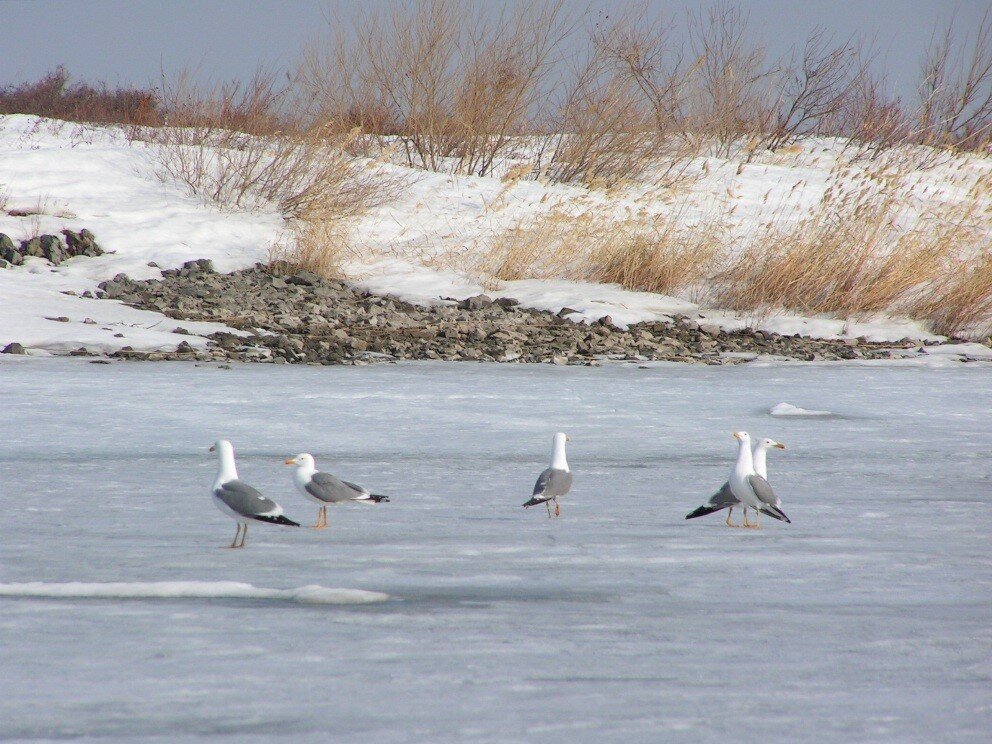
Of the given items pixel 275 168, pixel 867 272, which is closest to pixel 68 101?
pixel 275 168

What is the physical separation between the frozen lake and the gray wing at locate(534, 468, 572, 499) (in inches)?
4.7

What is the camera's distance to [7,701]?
6.43ft

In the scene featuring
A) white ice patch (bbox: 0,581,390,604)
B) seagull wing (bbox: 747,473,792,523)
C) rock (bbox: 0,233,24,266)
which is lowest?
white ice patch (bbox: 0,581,390,604)

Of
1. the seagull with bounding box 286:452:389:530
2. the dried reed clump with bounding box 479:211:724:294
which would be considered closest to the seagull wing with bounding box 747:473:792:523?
the seagull with bounding box 286:452:389:530

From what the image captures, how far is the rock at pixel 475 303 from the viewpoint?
10883 mm

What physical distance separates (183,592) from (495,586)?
2.55ft

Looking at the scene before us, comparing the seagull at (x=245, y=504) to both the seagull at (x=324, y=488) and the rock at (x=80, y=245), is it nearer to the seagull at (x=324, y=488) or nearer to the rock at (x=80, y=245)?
the seagull at (x=324, y=488)

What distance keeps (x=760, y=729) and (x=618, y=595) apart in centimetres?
83

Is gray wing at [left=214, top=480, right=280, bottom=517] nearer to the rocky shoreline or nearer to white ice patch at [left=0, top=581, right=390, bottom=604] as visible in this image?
white ice patch at [left=0, top=581, right=390, bottom=604]

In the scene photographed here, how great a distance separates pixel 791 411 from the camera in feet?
20.1

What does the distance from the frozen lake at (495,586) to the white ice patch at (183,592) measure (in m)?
0.01

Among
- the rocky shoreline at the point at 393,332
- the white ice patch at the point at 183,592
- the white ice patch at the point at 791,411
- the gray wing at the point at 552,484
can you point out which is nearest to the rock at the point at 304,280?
the rocky shoreline at the point at 393,332

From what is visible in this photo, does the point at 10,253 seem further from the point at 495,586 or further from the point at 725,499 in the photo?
the point at 495,586

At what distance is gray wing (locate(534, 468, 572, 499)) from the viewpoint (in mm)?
3418
